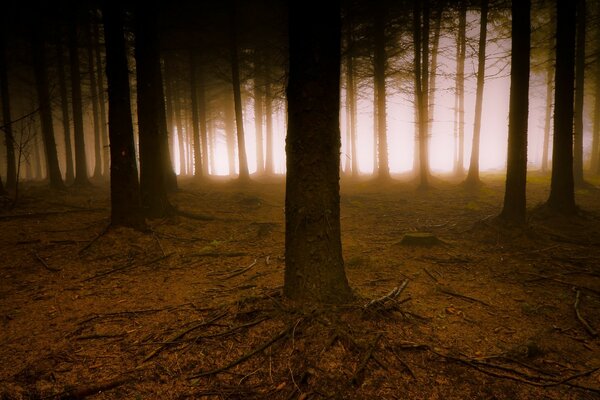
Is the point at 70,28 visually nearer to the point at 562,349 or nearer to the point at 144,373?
the point at 144,373

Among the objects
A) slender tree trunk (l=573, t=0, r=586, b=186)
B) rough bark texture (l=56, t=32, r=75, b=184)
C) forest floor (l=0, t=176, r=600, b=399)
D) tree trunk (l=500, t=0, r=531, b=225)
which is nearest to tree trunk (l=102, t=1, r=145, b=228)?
forest floor (l=0, t=176, r=600, b=399)

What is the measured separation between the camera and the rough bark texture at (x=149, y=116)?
7949 millimetres

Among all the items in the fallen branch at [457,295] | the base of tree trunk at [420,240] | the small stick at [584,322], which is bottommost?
the small stick at [584,322]

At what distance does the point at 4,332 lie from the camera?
136 inches

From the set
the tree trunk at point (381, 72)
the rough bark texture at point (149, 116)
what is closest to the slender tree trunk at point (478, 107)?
the tree trunk at point (381, 72)

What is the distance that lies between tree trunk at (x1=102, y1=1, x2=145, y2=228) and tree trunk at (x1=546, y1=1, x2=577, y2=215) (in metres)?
10.8

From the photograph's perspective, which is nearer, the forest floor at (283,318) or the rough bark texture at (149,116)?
the forest floor at (283,318)

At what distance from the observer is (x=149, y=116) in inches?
312

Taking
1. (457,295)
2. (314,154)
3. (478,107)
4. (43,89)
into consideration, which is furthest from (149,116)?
(478,107)

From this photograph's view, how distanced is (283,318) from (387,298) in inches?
56.7

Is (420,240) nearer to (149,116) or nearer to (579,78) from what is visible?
(149,116)

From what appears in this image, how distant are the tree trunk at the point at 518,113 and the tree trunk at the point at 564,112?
1981 mm

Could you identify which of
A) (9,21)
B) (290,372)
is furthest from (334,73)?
(9,21)

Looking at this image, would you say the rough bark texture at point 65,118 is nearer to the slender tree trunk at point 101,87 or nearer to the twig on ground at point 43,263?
the slender tree trunk at point 101,87
